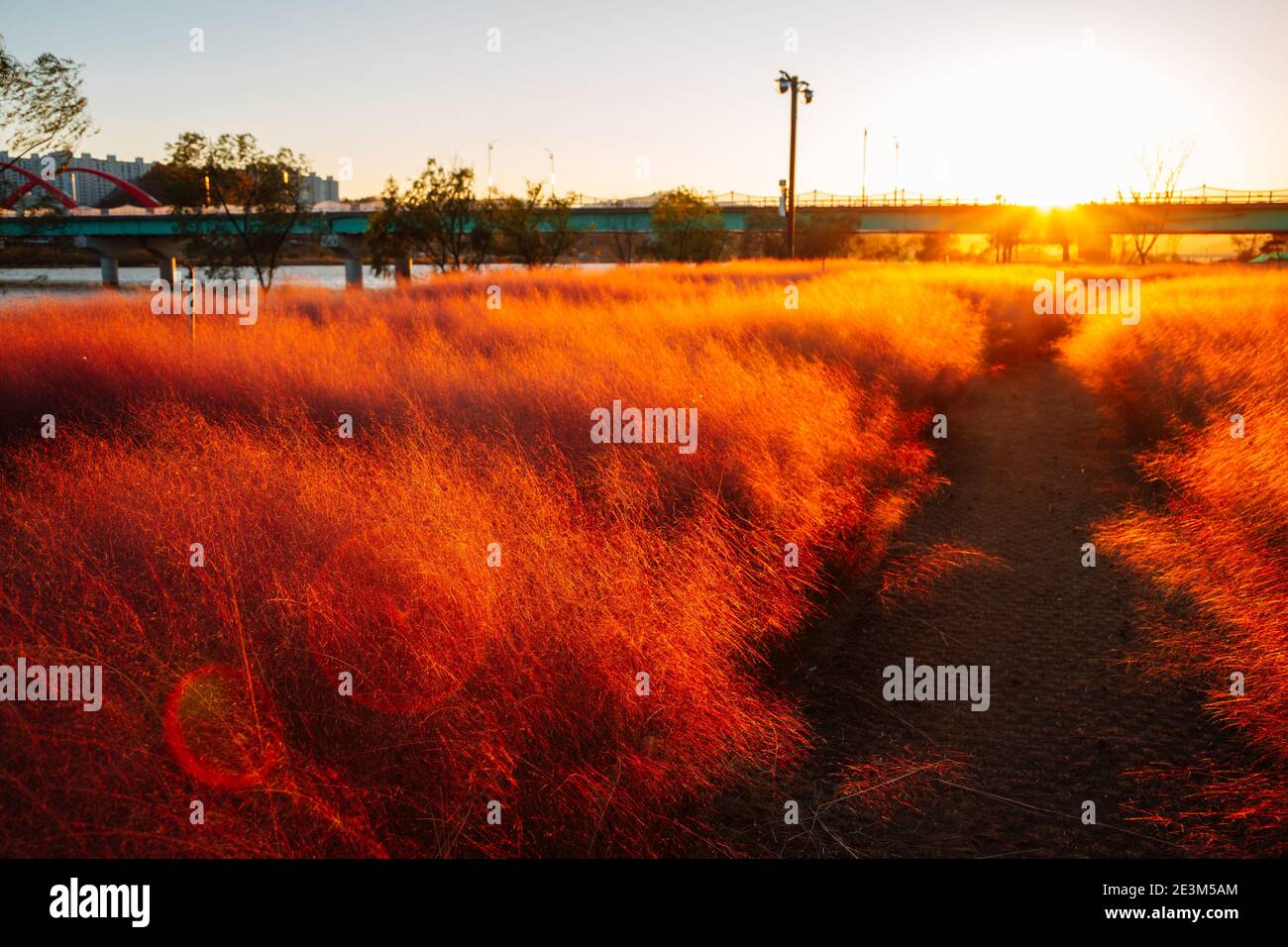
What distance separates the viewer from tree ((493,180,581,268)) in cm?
3934

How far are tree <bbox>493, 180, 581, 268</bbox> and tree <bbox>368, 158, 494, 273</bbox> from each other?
2.85 ft

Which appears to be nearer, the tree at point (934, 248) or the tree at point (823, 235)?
the tree at point (823, 235)

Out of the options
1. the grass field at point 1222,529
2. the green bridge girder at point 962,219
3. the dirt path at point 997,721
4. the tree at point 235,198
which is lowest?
the dirt path at point 997,721

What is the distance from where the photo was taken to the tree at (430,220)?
120 ft

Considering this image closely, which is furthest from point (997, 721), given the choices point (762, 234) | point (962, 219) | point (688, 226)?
point (962, 219)

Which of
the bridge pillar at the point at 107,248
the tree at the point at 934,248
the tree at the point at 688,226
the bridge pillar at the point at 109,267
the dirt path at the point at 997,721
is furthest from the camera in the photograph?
the tree at the point at 934,248

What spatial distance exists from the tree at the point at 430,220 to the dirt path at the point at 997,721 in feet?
109

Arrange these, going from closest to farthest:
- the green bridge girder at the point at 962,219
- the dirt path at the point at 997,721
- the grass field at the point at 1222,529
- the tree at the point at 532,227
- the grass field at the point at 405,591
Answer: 1. the grass field at the point at 405,591
2. the dirt path at the point at 997,721
3. the grass field at the point at 1222,529
4. the tree at the point at 532,227
5. the green bridge girder at the point at 962,219

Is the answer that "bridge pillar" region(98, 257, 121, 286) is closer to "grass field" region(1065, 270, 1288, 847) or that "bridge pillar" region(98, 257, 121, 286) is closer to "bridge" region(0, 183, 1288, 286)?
"bridge" region(0, 183, 1288, 286)

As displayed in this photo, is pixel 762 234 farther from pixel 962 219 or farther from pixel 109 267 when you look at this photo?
pixel 109 267

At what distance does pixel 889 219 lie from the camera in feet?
235

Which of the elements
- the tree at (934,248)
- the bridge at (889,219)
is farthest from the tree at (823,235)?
the tree at (934,248)

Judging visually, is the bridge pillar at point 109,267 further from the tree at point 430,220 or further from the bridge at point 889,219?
the tree at point 430,220

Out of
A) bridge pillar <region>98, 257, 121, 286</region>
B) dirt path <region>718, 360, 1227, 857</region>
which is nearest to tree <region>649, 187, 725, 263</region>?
bridge pillar <region>98, 257, 121, 286</region>
